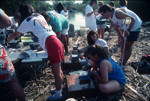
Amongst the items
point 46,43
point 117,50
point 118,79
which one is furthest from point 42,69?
point 117,50

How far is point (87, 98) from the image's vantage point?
2.68m

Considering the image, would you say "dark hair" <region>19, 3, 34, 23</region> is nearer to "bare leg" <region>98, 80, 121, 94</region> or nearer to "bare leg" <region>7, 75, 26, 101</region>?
"bare leg" <region>7, 75, 26, 101</region>

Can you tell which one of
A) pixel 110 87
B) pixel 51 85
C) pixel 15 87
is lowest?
pixel 51 85

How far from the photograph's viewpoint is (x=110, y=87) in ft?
8.10

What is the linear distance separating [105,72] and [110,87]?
1.28ft

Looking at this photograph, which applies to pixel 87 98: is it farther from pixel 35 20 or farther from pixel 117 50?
pixel 117 50

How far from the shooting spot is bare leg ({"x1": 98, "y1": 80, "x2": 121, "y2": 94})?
246 cm

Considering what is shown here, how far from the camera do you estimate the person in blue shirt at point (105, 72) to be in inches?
92.8

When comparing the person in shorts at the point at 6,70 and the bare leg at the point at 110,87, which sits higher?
the person in shorts at the point at 6,70

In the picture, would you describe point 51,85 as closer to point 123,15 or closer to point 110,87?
point 110,87

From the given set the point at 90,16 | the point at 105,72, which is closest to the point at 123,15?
→ the point at 105,72

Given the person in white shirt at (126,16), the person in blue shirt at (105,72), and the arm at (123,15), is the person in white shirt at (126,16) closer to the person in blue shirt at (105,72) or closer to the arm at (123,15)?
the arm at (123,15)

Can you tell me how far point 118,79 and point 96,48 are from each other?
0.86m

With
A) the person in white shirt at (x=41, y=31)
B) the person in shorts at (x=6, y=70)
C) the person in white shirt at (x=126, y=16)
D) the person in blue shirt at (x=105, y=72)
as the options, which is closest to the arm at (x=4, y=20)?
the person in shorts at (x=6, y=70)
